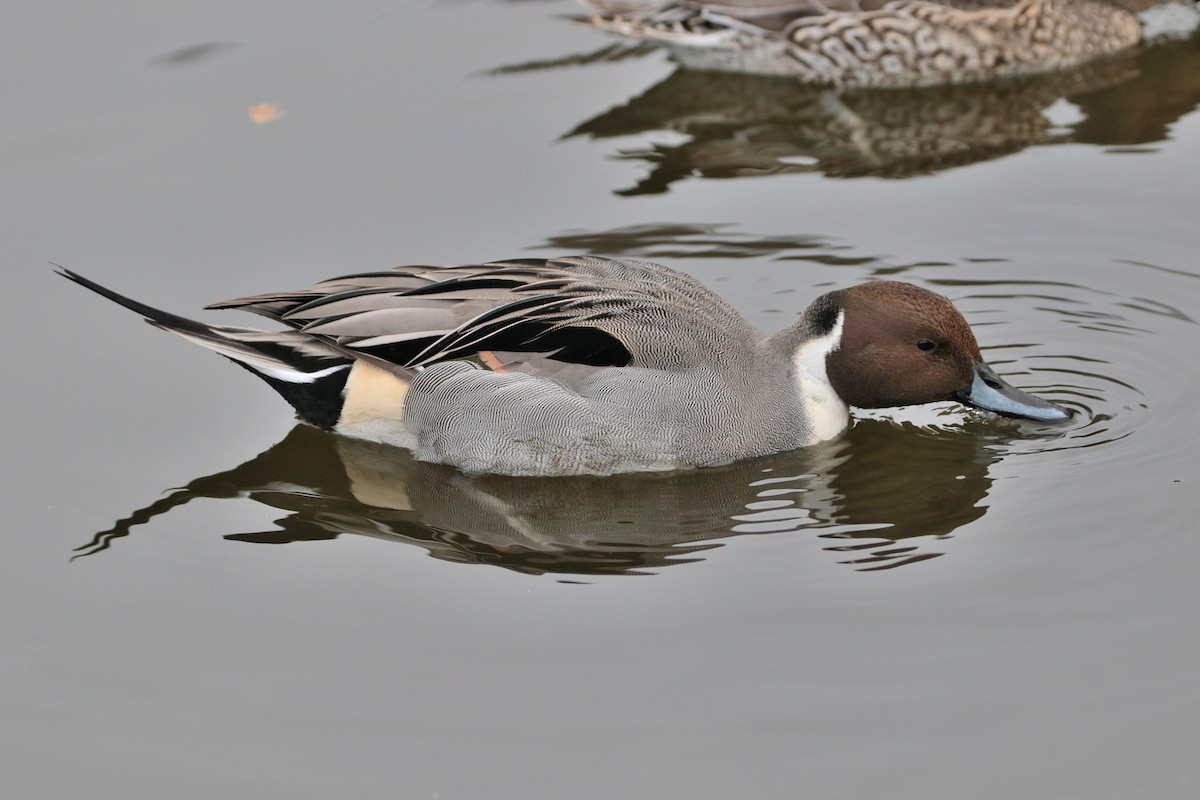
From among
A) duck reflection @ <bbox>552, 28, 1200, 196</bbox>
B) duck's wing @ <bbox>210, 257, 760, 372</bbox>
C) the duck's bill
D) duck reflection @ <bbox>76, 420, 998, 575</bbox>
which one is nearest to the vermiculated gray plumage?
duck's wing @ <bbox>210, 257, 760, 372</bbox>

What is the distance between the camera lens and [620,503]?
6.75m

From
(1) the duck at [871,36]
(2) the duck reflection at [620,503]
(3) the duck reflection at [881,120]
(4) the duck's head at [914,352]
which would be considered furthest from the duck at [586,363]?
(1) the duck at [871,36]

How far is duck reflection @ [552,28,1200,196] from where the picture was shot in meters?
9.48

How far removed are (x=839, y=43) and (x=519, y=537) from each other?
16.9 feet

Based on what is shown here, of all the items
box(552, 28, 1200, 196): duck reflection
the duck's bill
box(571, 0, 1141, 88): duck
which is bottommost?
the duck's bill

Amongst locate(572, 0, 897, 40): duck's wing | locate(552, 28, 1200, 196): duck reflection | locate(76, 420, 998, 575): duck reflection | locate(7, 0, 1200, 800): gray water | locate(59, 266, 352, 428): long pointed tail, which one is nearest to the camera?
locate(7, 0, 1200, 800): gray water

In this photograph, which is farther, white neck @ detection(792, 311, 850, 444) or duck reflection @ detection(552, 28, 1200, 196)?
duck reflection @ detection(552, 28, 1200, 196)

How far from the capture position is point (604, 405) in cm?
676

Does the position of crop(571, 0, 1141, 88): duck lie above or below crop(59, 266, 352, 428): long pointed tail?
above

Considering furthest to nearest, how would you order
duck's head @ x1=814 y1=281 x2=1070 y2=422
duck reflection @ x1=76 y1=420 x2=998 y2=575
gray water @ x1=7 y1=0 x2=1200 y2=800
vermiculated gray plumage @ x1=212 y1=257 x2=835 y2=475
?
duck's head @ x1=814 y1=281 x2=1070 y2=422 < vermiculated gray plumage @ x1=212 y1=257 x2=835 y2=475 < duck reflection @ x1=76 y1=420 x2=998 y2=575 < gray water @ x1=7 y1=0 x2=1200 y2=800

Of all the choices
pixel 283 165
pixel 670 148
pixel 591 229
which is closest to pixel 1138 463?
pixel 591 229

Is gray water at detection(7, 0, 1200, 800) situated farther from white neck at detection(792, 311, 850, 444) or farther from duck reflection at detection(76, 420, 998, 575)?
white neck at detection(792, 311, 850, 444)

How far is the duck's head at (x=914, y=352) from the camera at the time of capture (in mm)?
6922

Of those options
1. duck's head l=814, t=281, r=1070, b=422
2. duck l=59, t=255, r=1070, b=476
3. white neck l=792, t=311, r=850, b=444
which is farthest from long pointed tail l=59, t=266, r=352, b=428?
duck's head l=814, t=281, r=1070, b=422
